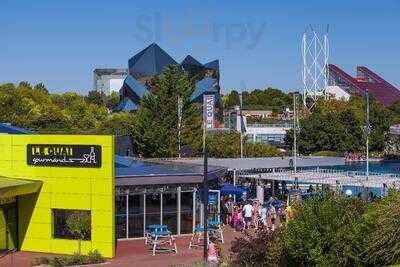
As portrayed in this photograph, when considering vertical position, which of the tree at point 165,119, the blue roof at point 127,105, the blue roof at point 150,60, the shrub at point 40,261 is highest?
the blue roof at point 150,60

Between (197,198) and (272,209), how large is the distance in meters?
3.23

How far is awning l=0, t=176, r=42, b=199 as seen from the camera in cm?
2028

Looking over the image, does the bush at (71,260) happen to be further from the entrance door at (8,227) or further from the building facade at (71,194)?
the entrance door at (8,227)

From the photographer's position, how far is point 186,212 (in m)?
24.5

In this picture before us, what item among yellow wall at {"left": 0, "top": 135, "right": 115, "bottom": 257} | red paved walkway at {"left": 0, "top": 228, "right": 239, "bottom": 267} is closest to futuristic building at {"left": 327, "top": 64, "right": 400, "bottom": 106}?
red paved walkway at {"left": 0, "top": 228, "right": 239, "bottom": 267}

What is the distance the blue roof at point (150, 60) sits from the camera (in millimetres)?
94125

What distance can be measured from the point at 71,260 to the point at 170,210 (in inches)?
207

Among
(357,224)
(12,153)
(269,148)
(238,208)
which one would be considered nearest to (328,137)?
(269,148)

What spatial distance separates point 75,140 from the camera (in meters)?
21.5

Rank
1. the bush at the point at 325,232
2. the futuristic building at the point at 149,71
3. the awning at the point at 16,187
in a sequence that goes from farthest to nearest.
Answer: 1. the futuristic building at the point at 149,71
2. the awning at the point at 16,187
3. the bush at the point at 325,232

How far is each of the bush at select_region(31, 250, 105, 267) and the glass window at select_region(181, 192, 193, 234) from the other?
453 centimetres

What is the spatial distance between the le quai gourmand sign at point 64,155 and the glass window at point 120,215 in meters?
2.28

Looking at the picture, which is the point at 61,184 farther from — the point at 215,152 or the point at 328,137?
the point at 328,137

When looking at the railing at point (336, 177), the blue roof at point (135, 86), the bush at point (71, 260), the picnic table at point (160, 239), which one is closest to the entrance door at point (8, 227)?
the bush at point (71, 260)
